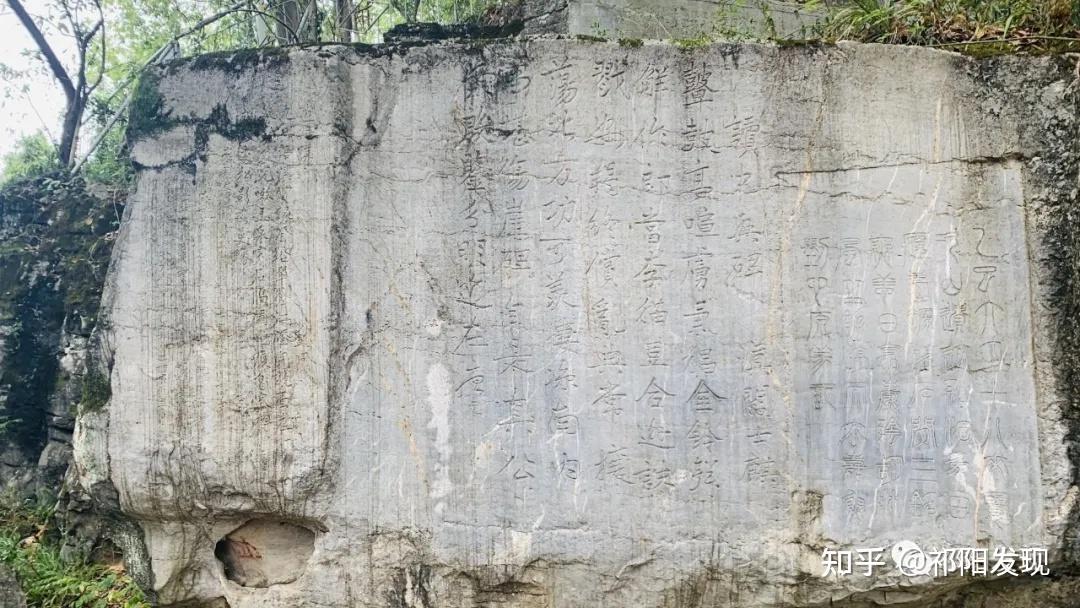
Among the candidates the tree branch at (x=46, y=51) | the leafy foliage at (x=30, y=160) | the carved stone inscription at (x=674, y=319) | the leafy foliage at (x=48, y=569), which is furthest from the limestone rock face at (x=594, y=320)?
the tree branch at (x=46, y=51)

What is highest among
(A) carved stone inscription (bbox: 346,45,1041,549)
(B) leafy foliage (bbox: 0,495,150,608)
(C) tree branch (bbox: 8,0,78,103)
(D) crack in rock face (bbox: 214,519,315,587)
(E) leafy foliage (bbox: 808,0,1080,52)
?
(C) tree branch (bbox: 8,0,78,103)

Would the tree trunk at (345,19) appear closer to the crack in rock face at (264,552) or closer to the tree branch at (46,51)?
the tree branch at (46,51)

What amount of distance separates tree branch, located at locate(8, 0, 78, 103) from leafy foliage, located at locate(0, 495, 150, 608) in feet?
11.2

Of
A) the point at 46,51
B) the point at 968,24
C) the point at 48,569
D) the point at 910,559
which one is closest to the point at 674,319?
the point at 910,559

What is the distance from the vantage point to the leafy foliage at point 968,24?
316cm

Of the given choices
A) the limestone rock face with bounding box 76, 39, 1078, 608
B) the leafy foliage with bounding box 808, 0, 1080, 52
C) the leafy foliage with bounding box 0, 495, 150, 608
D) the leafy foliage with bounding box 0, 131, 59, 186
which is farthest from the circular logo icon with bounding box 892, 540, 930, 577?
the leafy foliage with bounding box 0, 131, 59, 186

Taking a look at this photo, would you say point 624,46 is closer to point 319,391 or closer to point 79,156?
point 319,391

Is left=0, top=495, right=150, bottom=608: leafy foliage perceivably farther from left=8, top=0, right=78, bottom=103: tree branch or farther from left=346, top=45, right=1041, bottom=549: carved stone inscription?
left=8, top=0, right=78, bottom=103: tree branch

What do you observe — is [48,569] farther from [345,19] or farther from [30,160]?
[345,19]

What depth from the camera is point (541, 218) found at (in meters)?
3.04

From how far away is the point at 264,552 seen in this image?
3.18m

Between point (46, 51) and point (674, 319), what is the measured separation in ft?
19.7

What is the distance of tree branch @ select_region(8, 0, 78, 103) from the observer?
19.3ft

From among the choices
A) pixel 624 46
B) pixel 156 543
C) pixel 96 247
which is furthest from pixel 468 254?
pixel 96 247
